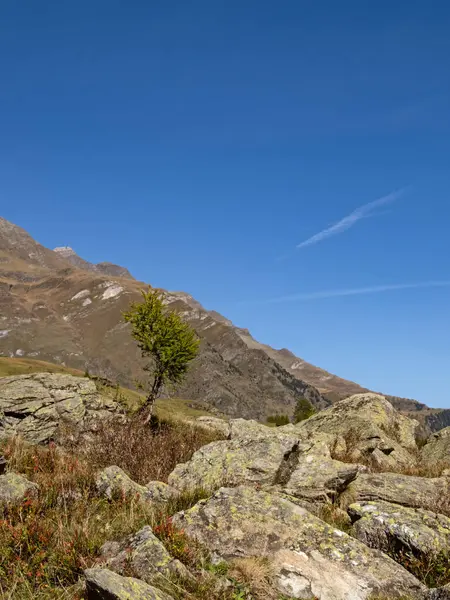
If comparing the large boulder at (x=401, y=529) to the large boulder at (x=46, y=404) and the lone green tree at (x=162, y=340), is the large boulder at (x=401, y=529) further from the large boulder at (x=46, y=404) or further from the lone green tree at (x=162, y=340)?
the lone green tree at (x=162, y=340)

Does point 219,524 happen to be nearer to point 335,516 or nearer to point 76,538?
point 76,538

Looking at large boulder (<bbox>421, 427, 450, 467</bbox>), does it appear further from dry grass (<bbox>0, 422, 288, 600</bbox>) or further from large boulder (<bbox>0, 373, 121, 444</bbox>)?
dry grass (<bbox>0, 422, 288, 600</bbox>)

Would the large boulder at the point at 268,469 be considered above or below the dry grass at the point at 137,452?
above

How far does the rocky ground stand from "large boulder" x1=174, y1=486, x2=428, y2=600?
2 cm

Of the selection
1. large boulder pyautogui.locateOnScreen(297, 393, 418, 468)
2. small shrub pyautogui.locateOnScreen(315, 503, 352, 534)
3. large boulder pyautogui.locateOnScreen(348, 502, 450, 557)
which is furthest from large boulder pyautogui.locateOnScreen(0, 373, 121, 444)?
large boulder pyautogui.locateOnScreen(348, 502, 450, 557)

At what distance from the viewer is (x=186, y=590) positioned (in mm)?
5270

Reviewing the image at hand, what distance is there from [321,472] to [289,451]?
1.07 metres

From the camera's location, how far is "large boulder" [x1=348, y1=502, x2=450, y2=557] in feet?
22.4

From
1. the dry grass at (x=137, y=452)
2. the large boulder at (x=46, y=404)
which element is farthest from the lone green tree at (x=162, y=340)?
the dry grass at (x=137, y=452)

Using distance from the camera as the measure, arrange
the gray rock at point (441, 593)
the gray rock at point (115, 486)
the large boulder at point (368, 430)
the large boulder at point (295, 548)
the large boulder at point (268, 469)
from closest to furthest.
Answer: the gray rock at point (441, 593)
the large boulder at point (295, 548)
the gray rock at point (115, 486)
the large boulder at point (268, 469)
the large boulder at point (368, 430)

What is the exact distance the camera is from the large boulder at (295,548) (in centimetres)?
580

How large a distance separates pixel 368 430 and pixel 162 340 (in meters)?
27.6

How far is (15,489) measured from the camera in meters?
7.31

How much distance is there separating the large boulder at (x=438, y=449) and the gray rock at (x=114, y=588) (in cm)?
1773
